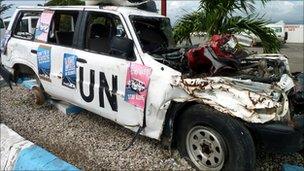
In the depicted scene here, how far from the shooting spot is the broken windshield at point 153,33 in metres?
5.12

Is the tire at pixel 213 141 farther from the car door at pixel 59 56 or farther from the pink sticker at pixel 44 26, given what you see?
the pink sticker at pixel 44 26

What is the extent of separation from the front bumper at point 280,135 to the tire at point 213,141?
0.46ft

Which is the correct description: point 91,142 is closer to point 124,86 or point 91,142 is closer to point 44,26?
point 124,86

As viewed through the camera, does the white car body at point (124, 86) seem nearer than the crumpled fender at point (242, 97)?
No

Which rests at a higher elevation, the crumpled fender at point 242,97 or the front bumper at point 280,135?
the crumpled fender at point 242,97

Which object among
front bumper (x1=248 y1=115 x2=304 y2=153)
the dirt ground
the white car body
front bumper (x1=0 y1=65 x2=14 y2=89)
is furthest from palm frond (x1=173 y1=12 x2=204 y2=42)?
front bumper (x1=248 y1=115 x2=304 y2=153)

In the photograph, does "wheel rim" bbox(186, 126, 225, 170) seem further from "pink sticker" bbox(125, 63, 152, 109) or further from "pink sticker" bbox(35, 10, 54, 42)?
"pink sticker" bbox(35, 10, 54, 42)

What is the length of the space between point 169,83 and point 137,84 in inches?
18.4

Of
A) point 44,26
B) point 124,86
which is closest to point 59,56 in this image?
point 44,26

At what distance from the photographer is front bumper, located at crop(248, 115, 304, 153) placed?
12.4ft

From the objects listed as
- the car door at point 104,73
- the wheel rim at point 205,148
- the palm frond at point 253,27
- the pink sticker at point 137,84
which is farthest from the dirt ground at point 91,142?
the palm frond at point 253,27

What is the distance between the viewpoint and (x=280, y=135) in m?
3.78

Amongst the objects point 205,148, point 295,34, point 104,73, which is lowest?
point 295,34

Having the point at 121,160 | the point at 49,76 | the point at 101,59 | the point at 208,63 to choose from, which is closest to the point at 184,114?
the point at 208,63
